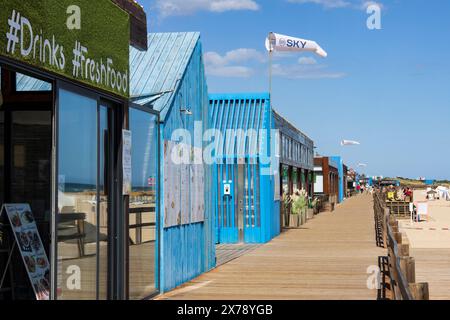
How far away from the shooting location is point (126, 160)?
8.75 m

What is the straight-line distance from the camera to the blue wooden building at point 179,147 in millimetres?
10625

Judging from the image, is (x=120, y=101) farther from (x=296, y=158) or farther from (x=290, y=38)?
(x=296, y=158)

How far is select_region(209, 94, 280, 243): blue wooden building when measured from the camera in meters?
20.9

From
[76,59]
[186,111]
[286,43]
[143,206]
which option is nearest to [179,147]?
[186,111]

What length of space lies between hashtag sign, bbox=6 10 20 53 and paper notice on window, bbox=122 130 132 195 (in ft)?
9.72

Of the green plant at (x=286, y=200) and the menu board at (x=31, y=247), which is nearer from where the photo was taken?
the menu board at (x=31, y=247)

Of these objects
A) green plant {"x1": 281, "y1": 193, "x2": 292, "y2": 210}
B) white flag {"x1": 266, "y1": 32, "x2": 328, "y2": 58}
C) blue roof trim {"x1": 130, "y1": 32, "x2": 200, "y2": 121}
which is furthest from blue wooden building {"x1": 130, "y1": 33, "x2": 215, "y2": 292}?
green plant {"x1": 281, "y1": 193, "x2": 292, "y2": 210}

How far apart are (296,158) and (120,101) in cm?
2333

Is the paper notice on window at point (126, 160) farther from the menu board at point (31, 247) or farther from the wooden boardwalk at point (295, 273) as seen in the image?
the wooden boardwalk at point (295, 273)

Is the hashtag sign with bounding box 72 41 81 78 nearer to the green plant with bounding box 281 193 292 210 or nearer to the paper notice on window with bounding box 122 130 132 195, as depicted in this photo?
the paper notice on window with bounding box 122 130 132 195

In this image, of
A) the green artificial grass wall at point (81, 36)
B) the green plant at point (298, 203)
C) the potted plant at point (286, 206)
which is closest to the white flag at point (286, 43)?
the potted plant at point (286, 206)

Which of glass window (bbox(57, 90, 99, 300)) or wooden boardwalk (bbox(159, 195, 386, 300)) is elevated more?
glass window (bbox(57, 90, 99, 300))

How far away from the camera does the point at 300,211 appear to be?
29562 millimetres

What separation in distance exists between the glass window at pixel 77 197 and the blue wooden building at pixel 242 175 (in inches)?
516
